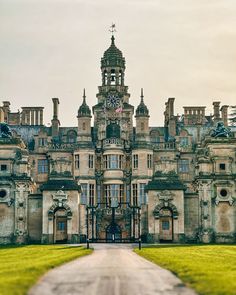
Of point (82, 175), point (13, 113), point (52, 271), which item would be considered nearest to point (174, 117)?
point (82, 175)

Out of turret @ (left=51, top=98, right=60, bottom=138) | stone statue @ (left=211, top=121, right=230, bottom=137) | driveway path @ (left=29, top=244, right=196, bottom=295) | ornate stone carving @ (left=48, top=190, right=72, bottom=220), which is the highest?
turret @ (left=51, top=98, right=60, bottom=138)

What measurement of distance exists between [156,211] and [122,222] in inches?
818

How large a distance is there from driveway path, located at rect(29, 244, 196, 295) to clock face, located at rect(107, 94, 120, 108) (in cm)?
6947

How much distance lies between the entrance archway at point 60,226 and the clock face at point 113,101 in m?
29.6

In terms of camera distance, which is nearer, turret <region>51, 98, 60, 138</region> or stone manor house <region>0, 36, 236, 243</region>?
stone manor house <region>0, 36, 236, 243</region>

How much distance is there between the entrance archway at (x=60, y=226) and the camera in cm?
8500

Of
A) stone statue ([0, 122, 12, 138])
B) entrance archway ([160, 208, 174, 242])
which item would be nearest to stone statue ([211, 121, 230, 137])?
entrance archway ([160, 208, 174, 242])

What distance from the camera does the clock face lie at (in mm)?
110938

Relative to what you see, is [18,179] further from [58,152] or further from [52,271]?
[52,271]

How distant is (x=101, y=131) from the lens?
110 m

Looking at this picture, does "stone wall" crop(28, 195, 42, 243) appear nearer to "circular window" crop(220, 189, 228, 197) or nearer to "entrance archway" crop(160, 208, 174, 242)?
"entrance archway" crop(160, 208, 174, 242)

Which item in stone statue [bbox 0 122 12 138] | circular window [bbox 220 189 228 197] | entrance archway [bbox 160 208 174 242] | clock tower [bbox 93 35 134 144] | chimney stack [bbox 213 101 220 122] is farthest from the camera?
chimney stack [bbox 213 101 220 122]

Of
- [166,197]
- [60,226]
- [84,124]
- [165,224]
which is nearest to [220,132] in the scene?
[166,197]

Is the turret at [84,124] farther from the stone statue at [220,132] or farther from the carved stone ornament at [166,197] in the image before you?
the carved stone ornament at [166,197]
